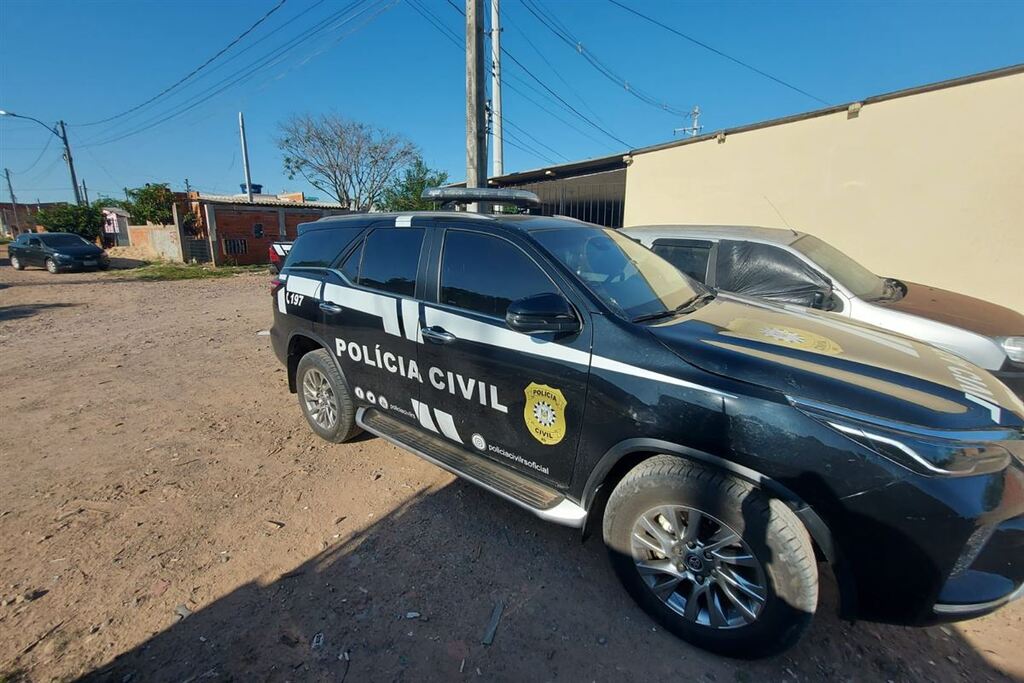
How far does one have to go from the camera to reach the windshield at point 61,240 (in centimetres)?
1750

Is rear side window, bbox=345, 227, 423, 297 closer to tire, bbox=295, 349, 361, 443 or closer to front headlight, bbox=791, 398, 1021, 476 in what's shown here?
tire, bbox=295, 349, 361, 443

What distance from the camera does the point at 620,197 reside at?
36.6 ft

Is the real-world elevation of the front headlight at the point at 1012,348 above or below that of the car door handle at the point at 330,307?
below

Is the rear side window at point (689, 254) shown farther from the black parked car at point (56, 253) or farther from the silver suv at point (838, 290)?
the black parked car at point (56, 253)

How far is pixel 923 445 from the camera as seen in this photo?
5.14 feet

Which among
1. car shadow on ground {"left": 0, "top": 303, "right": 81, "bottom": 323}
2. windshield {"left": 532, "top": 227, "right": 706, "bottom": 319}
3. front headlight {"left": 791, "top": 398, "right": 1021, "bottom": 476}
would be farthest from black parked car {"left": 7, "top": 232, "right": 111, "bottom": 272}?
front headlight {"left": 791, "top": 398, "right": 1021, "bottom": 476}

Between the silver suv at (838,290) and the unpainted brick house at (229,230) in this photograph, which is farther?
the unpainted brick house at (229,230)

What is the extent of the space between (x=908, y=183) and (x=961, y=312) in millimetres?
4188

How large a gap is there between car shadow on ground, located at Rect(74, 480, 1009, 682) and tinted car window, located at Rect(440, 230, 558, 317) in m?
1.44

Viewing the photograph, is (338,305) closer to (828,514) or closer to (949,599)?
(828,514)

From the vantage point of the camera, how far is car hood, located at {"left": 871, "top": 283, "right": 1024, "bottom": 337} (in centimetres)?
366

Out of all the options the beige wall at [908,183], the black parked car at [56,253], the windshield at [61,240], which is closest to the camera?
the beige wall at [908,183]

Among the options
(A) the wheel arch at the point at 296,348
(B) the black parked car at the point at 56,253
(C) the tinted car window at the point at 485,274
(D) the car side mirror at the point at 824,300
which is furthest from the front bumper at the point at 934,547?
(B) the black parked car at the point at 56,253

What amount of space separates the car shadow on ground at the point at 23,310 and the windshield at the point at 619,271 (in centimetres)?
1164
